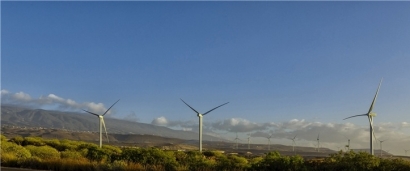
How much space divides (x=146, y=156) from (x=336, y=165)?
36.1 ft

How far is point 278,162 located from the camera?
22.6m

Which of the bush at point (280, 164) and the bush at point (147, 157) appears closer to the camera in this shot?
the bush at point (280, 164)

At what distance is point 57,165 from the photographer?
2266 centimetres

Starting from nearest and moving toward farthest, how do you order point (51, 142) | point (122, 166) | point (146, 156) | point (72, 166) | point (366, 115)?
point (122, 166), point (72, 166), point (146, 156), point (366, 115), point (51, 142)

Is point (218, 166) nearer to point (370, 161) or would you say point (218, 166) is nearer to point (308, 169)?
point (308, 169)

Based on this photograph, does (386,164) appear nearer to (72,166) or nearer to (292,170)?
(292,170)

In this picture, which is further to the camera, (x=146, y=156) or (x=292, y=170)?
(x=146, y=156)

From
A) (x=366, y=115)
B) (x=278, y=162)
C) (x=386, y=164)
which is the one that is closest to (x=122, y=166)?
(x=278, y=162)

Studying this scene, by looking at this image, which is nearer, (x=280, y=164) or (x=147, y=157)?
(x=280, y=164)

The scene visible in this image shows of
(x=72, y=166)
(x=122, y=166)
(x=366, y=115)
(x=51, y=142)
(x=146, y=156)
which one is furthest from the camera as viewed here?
(x=51, y=142)

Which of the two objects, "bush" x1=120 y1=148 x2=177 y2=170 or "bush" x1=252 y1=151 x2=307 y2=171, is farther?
"bush" x1=120 y1=148 x2=177 y2=170

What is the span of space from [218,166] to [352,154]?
7.04 m

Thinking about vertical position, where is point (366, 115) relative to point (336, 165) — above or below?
above

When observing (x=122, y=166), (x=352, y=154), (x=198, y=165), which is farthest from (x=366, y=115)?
(x=122, y=166)
